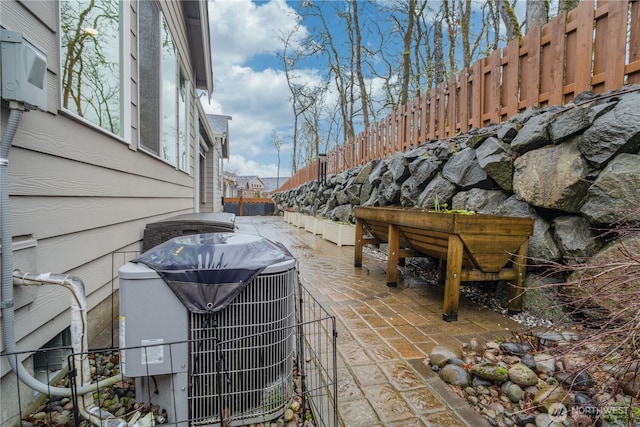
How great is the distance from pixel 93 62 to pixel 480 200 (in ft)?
12.9

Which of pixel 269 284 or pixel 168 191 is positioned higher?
pixel 168 191

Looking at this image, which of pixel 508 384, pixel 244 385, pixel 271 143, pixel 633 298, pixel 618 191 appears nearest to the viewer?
pixel 633 298

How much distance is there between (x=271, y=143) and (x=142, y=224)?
3280 cm

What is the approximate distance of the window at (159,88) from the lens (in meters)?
3.17

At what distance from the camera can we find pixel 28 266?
4.91 feet

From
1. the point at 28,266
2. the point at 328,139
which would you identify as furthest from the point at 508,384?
the point at 328,139

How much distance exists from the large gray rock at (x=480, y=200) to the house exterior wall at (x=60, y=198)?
3.66 m

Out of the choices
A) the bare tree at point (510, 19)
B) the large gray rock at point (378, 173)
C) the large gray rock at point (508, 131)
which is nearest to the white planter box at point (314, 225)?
the large gray rock at point (378, 173)

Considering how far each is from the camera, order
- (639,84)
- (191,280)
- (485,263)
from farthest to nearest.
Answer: (485,263), (639,84), (191,280)

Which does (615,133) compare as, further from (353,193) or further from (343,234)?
(353,193)

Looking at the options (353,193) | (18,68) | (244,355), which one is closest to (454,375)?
(244,355)

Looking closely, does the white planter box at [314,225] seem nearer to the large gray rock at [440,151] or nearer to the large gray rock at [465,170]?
the large gray rock at [440,151]

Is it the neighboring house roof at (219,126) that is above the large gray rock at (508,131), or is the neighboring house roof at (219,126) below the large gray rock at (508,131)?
above

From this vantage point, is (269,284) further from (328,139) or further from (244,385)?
(328,139)
